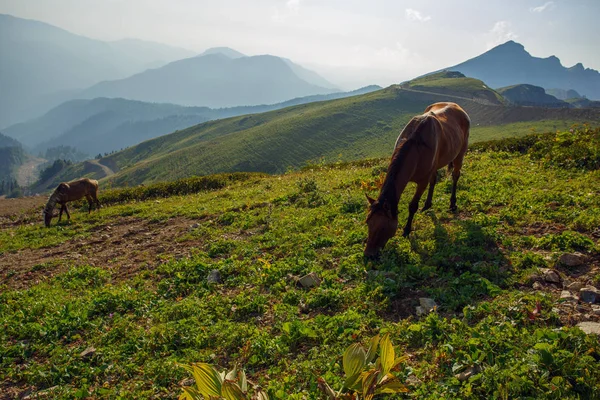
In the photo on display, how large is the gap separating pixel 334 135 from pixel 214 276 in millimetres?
122694

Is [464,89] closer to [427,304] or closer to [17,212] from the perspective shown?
[17,212]

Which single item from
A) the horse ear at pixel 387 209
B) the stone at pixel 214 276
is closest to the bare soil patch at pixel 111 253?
the stone at pixel 214 276

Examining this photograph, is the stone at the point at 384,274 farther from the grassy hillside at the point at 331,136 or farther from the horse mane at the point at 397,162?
the grassy hillside at the point at 331,136

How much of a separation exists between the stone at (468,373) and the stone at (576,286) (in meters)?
2.65

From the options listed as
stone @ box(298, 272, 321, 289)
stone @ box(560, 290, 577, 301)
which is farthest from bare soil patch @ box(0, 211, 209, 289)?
stone @ box(560, 290, 577, 301)

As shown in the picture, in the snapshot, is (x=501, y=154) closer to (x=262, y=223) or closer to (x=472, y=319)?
(x=262, y=223)

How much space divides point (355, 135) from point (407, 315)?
12406cm

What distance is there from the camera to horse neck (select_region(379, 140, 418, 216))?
284 inches

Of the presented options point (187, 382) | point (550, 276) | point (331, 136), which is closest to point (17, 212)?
point (187, 382)

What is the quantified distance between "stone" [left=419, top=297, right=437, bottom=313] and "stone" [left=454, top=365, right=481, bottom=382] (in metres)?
1.35

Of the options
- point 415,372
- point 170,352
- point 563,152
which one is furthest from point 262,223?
point 563,152

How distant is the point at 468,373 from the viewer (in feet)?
12.6

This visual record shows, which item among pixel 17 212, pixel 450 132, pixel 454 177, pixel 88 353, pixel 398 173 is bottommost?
pixel 17 212

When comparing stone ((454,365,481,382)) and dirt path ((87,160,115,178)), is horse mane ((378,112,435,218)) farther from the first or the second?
dirt path ((87,160,115,178))
